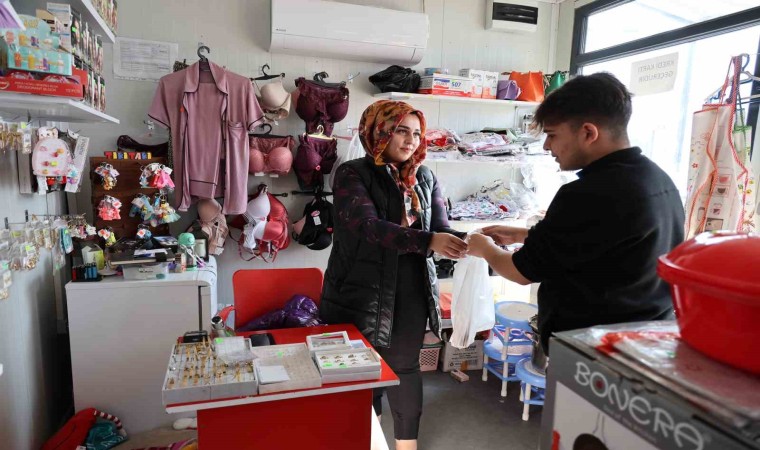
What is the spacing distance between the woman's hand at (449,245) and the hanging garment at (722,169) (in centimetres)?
143

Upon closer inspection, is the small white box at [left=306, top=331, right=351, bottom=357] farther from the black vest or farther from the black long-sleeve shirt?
the black long-sleeve shirt

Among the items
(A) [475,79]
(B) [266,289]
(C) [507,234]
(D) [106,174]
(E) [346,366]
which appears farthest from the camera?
(A) [475,79]

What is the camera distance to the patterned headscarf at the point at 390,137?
181cm

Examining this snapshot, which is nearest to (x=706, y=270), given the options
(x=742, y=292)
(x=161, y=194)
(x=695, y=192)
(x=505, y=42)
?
(x=742, y=292)

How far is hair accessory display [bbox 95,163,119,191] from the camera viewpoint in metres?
2.54

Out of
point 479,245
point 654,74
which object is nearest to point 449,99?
point 654,74

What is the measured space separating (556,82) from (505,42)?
1.80 ft

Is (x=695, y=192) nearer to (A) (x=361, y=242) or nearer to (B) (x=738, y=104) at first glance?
(B) (x=738, y=104)

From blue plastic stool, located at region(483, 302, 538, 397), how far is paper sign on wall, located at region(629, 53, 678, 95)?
1.54 metres

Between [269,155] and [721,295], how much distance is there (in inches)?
109

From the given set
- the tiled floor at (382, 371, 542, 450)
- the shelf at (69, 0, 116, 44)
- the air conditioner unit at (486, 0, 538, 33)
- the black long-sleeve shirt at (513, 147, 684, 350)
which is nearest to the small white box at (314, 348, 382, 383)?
the black long-sleeve shirt at (513, 147, 684, 350)

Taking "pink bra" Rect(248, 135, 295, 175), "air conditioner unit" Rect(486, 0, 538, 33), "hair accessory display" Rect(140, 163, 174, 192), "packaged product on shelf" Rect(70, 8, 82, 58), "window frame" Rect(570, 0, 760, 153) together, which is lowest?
"hair accessory display" Rect(140, 163, 174, 192)

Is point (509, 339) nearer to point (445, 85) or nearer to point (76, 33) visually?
point (445, 85)

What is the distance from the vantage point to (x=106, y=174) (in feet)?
8.34
